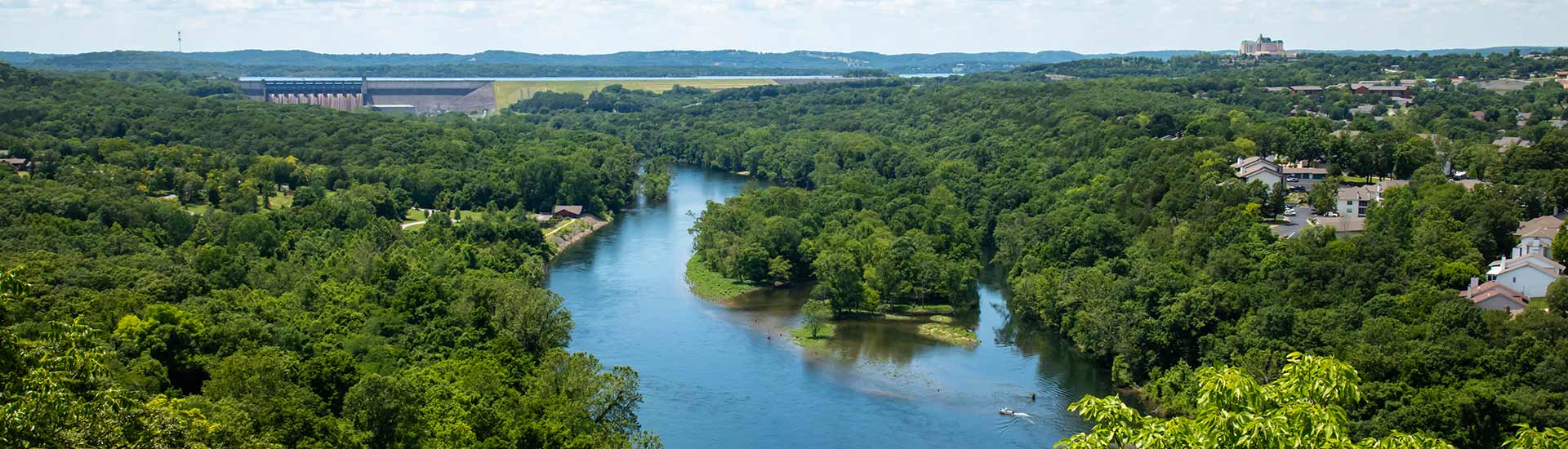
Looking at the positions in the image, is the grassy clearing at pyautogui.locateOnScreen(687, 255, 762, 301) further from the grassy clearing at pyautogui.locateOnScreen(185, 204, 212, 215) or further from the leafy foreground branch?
the leafy foreground branch

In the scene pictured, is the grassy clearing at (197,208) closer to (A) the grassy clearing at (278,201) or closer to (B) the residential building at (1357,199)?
(A) the grassy clearing at (278,201)

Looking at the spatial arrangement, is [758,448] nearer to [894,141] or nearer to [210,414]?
[210,414]

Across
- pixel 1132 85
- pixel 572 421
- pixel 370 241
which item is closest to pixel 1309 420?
pixel 572 421

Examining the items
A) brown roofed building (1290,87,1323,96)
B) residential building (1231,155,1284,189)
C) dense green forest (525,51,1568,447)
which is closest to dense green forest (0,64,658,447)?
dense green forest (525,51,1568,447)

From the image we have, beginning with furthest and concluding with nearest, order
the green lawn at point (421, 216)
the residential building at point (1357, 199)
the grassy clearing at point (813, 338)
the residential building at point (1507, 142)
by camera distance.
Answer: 1. the green lawn at point (421, 216)
2. the residential building at point (1507, 142)
3. the residential building at point (1357, 199)
4. the grassy clearing at point (813, 338)

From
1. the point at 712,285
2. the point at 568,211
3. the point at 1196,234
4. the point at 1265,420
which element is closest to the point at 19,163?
the point at 568,211

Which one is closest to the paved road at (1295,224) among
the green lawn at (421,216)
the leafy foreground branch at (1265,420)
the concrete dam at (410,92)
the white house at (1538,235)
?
the white house at (1538,235)
